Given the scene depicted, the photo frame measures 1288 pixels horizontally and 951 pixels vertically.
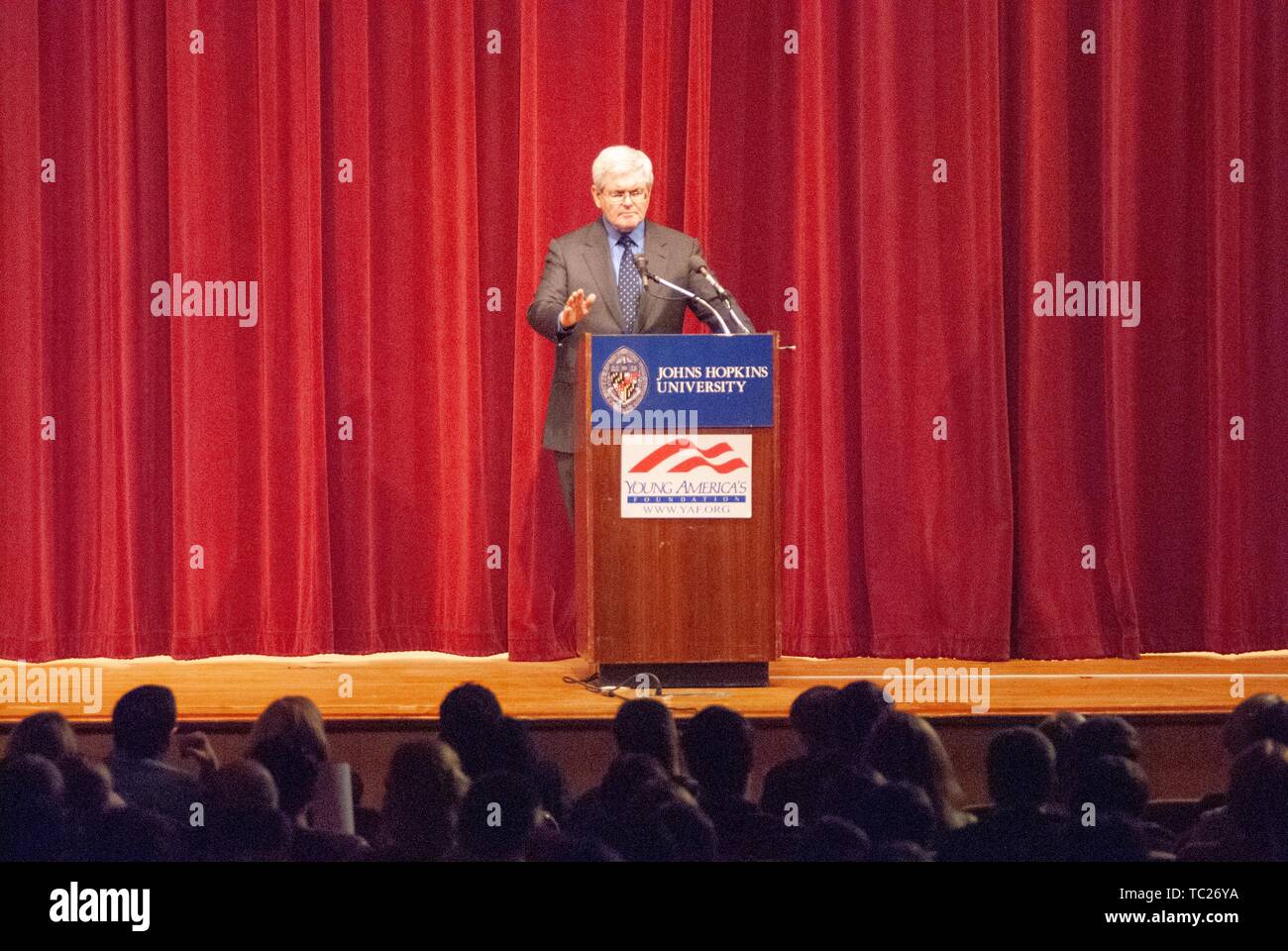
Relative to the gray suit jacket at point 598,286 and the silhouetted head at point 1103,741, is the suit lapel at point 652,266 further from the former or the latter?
the silhouetted head at point 1103,741

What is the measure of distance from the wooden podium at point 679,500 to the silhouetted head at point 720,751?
3.50 ft

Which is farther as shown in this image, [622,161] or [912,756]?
[622,161]

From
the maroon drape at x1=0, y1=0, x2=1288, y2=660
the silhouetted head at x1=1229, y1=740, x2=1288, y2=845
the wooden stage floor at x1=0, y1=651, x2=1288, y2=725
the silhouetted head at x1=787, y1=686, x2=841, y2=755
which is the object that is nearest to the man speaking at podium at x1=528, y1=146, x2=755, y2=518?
the maroon drape at x1=0, y1=0, x2=1288, y2=660

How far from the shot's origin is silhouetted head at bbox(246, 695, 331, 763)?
2520 mm

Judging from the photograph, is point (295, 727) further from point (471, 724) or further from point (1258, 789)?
point (1258, 789)

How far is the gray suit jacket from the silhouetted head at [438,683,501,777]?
1596 millimetres

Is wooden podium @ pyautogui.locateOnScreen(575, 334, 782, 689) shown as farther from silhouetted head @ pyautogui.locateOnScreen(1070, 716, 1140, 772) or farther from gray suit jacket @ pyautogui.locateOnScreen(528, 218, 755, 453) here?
silhouetted head @ pyautogui.locateOnScreen(1070, 716, 1140, 772)

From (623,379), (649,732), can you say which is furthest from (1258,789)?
(623,379)

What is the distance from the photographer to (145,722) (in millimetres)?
2598

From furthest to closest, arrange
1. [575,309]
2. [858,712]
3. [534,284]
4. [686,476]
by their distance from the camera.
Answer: [534,284] → [686,476] → [575,309] → [858,712]

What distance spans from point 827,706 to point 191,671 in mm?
A: 2356

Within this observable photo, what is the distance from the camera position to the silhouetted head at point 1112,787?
2.44 metres

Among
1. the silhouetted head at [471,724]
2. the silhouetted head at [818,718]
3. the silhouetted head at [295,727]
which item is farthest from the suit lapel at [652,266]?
the silhouetted head at [295,727]

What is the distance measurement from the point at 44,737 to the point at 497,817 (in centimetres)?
87
